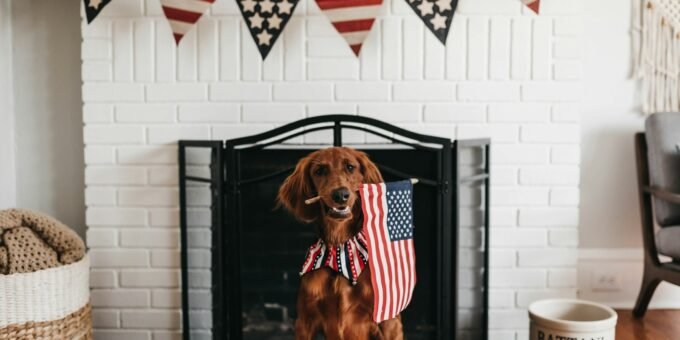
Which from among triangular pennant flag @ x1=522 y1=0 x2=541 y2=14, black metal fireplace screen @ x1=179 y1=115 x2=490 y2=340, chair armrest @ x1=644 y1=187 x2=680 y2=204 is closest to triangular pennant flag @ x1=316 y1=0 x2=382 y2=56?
black metal fireplace screen @ x1=179 y1=115 x2=490 y2=340

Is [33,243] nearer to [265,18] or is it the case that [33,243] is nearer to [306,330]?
[306,330]

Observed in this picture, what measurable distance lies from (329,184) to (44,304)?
102 centimetres

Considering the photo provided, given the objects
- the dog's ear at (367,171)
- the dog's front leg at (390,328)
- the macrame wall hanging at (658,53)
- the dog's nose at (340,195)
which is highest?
the macrame wall hanging at (658,53)

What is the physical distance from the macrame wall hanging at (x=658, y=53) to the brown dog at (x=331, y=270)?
59.6 inches

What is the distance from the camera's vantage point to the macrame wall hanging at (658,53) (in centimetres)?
261

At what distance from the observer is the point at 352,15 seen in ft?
7.41

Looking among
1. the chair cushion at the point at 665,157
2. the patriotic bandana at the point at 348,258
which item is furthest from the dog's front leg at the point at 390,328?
the chair cushion at the point at 665,157

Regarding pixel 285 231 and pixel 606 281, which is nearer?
pixel 285 231

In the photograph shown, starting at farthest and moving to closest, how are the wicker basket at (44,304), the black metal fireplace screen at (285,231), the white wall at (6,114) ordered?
the white wall at (6,114) < the black metal fireplace screen at (285,231) < the wicker basket at (44,304)

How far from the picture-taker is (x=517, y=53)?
2363 mm

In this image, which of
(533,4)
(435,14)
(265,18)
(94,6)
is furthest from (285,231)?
(533,4)

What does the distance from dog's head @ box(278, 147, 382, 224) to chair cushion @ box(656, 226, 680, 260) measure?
130 cm

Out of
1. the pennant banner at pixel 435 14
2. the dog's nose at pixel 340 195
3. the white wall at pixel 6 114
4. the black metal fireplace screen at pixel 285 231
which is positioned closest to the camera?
the dog's nose at pixel 340 195

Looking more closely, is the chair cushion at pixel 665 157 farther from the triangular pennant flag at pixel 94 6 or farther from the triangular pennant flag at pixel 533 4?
the triangular pennant flag at pixel 94 6
